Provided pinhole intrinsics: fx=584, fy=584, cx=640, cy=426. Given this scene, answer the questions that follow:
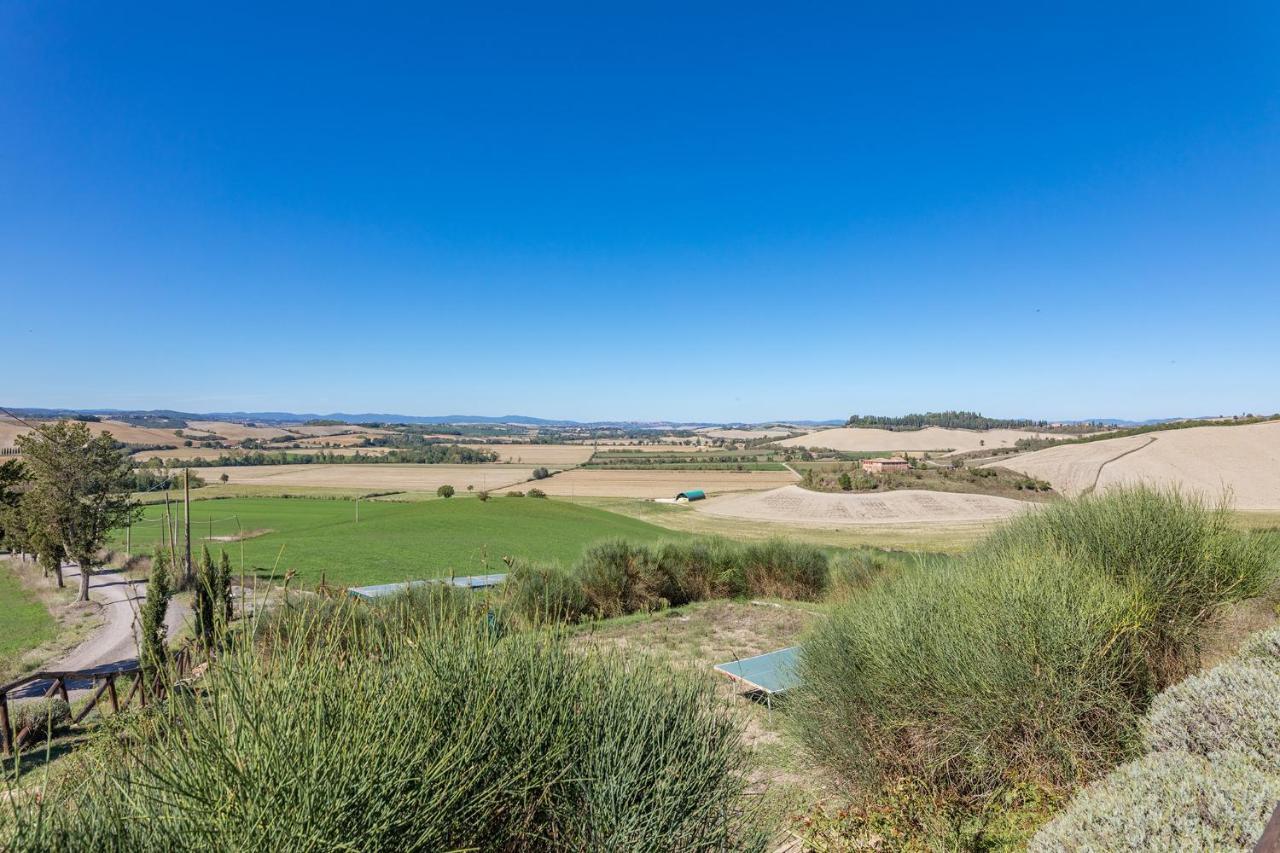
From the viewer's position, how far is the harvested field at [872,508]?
42469 mm

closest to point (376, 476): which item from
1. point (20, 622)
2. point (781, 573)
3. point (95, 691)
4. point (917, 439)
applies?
point (20, 622)

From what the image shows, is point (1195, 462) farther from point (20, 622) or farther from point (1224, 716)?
point (20, 622)

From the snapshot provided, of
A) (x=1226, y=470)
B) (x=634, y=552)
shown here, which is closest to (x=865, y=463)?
(x=1226, y=470)

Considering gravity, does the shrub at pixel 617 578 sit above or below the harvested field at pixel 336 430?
below

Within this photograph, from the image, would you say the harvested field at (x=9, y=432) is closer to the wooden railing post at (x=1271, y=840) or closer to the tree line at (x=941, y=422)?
the wooden railing post at (x=1271, y=840)

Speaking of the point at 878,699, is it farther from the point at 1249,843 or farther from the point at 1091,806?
the point at 1249,843

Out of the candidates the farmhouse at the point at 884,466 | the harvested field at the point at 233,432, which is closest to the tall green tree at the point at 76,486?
the farmhouse at the point at 884,466

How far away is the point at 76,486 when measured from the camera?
23.8 m

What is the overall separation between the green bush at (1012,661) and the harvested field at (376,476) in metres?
63.5

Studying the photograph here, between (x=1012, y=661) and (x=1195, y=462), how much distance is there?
4646cm

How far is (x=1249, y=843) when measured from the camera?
8.39 ft

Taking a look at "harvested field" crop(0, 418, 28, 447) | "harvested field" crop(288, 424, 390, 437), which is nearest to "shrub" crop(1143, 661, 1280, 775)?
"harvested field" crop(0, 418, 28, 447)

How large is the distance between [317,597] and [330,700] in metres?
0.70

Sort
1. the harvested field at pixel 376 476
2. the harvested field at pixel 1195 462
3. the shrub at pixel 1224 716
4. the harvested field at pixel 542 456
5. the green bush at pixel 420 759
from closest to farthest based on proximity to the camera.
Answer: the green bush at pixel 420 759 → the shrub at pixel 1224 716 → the harvested field at pixel 1195 462 → the harvested field at pixel 376 476 → the harvested field at pixel 542 456
